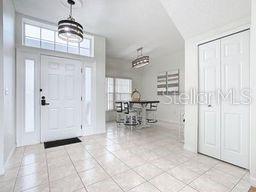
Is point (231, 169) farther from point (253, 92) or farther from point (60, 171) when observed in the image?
point (60, 171)

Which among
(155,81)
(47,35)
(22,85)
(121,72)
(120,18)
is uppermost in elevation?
(120,18)

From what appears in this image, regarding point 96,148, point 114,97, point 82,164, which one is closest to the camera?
point 82,164

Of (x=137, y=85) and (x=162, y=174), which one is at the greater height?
(x=137, y=85)

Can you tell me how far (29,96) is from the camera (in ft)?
11.0

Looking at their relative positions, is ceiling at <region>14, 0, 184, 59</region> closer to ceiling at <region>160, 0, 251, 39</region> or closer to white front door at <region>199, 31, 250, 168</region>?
ceiling at <region>160, 0, 251, 39</region>

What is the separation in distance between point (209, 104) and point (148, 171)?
1.78 meters

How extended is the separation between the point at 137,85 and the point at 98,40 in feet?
12.2

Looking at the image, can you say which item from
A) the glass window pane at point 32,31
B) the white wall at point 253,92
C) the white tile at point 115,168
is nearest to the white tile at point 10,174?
the white tile at point 115,168

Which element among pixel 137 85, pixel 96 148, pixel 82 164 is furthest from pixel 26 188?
pixel 137 85

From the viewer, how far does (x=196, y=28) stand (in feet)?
9.12

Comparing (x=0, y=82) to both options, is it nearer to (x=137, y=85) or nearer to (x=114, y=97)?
(x=114, y=97)

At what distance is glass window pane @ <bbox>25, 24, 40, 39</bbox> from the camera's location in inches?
133

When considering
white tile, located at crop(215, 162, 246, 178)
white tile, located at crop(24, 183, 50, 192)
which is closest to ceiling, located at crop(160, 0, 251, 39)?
white tile, located at crop(215, 162, 246, 178)

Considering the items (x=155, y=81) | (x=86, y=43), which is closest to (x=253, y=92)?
(x=86, y=43)
